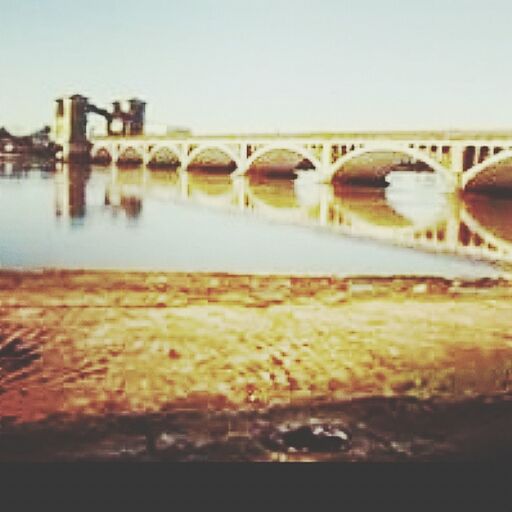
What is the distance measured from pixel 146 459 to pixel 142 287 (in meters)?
5.96

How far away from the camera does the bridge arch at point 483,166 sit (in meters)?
35.5

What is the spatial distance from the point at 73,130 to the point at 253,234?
82338mm

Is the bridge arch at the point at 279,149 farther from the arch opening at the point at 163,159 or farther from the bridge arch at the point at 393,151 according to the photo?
the arch opening at the point at 163,159

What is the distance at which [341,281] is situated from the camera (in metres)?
10.8

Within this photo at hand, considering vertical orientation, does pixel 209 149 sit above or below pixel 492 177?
above

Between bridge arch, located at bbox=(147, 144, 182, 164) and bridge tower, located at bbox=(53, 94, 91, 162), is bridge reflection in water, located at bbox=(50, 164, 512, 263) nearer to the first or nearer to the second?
bridge arch, located at bbox=(147, 144, 182, 164)

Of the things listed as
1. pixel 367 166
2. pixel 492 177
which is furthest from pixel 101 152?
pixel 492 177

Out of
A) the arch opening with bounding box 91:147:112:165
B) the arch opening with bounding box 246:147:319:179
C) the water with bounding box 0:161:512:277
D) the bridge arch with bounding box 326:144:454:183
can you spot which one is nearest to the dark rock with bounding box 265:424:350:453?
the water with bounding box 0:161:512:277

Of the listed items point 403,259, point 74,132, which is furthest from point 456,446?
point 74,132

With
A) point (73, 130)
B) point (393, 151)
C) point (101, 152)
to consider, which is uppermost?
point (73, 130)

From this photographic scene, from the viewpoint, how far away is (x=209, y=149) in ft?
225

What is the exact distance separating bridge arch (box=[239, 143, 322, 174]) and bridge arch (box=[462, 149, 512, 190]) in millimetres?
13775

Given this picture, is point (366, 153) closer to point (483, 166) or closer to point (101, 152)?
point (483, 166)

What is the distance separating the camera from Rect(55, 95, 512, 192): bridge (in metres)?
39.2
